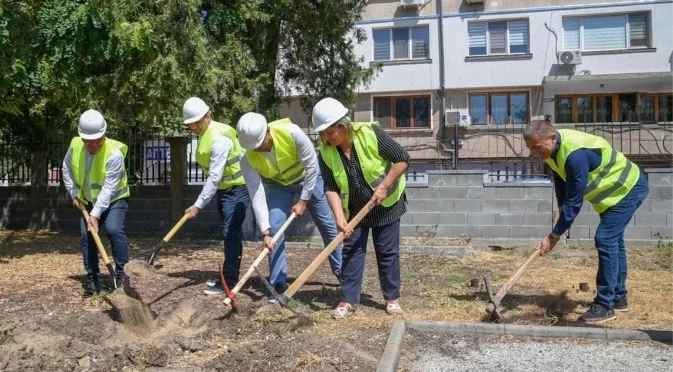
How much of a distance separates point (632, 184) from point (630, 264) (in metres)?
3.47

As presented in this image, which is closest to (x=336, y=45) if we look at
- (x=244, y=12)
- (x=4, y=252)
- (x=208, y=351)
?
(x=244, y=12)

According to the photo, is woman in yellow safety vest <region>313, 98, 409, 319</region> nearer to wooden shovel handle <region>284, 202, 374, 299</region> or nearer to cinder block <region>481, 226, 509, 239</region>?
wooden shovel handle <region>284, 202, 374, 299</region>

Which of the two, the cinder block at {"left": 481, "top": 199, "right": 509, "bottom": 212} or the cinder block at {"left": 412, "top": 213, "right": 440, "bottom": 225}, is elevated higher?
the cinder block at {"left": 481, "top": 199, "right": 509, "bottom": 212}

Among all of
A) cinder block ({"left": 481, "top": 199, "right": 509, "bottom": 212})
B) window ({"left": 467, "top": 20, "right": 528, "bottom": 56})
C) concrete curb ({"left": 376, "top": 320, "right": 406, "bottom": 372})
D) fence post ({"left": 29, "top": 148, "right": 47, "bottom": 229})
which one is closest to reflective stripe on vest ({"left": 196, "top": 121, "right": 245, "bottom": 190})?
concrete curb ({"left": 376, "top": 320, "right": 406, "bottom": 372})

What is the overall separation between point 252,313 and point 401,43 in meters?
17.2

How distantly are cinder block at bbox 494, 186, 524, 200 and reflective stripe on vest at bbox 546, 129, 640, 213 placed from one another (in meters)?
5.14

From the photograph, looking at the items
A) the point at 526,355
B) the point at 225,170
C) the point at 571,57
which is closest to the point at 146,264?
the point at 225,170

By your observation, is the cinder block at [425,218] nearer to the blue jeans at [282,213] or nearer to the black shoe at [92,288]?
the blue jeans at [282,213]

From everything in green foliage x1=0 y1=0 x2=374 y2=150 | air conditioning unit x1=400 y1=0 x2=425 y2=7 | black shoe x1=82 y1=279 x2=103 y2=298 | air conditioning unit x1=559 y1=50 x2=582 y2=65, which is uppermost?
air conditioning unit x1=400 y1=0 x2=425 y2=7

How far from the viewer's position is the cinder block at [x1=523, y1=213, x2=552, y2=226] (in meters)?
10.2

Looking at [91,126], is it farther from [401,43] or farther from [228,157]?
[401,43]

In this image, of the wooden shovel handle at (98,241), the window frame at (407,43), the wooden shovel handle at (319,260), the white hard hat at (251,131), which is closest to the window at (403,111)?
the window frame at (407,43)

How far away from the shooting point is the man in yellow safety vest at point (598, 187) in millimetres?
4734

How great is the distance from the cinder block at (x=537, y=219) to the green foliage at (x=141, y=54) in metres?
4.54
